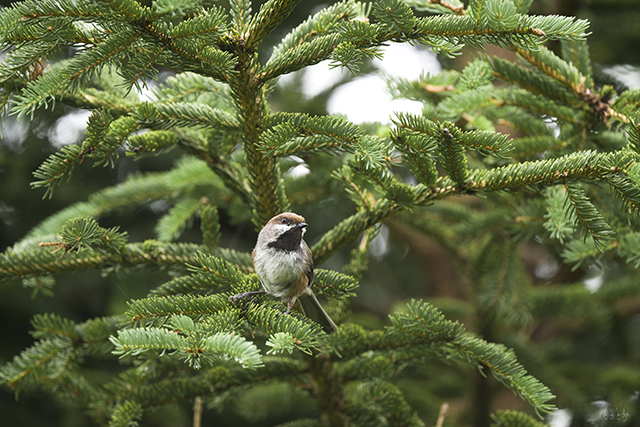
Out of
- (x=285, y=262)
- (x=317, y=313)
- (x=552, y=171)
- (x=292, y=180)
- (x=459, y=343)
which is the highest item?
(x=292, y=180)

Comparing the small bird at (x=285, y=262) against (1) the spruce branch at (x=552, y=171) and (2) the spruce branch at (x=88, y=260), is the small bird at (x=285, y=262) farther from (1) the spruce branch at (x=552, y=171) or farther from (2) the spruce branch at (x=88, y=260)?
(1) the spruce branch at (x=552, y=171)

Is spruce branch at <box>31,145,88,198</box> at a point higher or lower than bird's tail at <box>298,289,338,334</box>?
higher

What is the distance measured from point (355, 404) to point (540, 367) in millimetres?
1998

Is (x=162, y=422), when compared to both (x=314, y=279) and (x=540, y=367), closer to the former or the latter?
(x=314, y=279)

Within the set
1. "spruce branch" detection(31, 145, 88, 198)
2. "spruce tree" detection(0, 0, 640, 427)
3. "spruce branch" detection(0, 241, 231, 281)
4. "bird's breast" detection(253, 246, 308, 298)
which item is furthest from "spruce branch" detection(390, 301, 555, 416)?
"spruce branch" detection(31, 145, 88, 198)

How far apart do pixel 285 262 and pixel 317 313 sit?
1.19 feet

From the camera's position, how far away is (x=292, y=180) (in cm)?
362

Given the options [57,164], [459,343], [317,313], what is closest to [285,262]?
[317,313]

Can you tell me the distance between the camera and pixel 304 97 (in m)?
5.23

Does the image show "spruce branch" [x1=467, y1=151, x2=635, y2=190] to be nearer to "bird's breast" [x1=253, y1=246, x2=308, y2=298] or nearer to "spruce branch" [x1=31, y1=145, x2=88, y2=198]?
"bird's breast" [x1=253, y1=246, x2=308, y2=298]

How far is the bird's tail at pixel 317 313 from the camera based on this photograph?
251cm

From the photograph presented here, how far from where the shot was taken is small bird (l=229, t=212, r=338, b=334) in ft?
7.87

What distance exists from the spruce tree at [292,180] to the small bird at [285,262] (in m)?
0.07

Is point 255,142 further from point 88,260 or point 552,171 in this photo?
point 552,171
